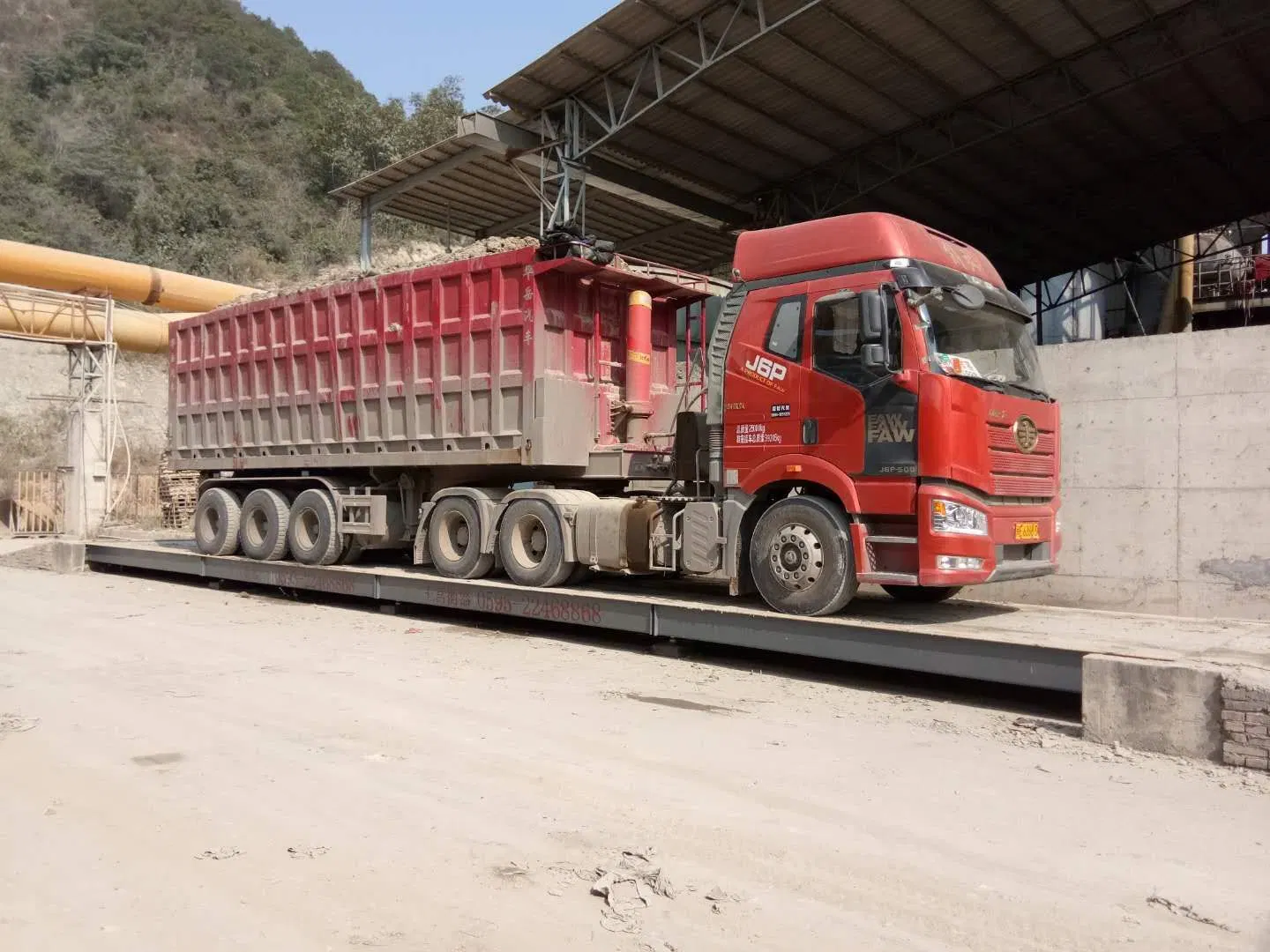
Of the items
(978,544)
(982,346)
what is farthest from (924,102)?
(978,544)

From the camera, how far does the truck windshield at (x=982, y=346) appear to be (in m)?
6.57

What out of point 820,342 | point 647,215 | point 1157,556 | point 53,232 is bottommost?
point 1157,556

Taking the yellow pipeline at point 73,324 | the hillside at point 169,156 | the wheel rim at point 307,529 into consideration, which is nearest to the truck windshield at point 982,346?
the wheel rim at point 307,529

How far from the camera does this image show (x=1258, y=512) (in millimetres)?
7938

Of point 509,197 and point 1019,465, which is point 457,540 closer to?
point 1019,465

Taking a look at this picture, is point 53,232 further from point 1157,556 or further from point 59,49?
point 1157,556

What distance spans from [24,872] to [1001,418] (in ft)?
19.6

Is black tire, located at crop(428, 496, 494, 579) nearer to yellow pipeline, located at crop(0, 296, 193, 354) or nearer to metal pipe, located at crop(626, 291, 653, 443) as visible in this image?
metal pipe, located at crop(626, 291, 653, 443)

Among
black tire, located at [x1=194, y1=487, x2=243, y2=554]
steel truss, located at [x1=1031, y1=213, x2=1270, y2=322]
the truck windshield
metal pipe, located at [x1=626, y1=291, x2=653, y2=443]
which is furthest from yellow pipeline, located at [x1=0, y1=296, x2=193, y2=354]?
steel truss, located at [x1=1031, y1=213, x2=1270, y2=322]

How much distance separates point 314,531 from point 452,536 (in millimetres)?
2418

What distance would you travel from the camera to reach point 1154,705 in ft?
17.0

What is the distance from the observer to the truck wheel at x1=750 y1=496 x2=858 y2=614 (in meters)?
6.82

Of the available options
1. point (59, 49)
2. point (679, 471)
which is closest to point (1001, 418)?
point (679, 471)

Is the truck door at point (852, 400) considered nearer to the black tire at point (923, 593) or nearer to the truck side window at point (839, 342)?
the truck side window at point (839, 342)
